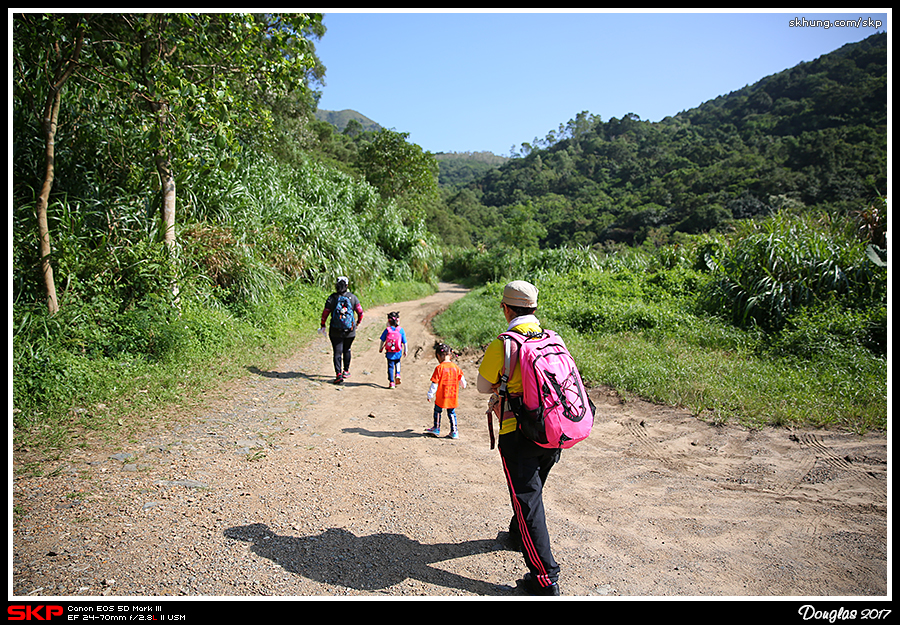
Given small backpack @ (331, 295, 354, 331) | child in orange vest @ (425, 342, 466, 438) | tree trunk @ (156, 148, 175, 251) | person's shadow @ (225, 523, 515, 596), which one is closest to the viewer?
person's shadow @ (225, 523, 515, 596)

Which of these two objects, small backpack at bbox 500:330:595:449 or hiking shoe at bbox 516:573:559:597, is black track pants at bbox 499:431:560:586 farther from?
small backpack at bbox 500:330:595:449

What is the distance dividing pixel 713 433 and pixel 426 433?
10.1ft

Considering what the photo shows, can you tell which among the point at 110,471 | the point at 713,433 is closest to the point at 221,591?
the point at 110,471

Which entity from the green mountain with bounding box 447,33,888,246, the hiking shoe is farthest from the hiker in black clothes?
the green mountain with bounding box 447,33,888,246

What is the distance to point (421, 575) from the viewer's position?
8.79 ft

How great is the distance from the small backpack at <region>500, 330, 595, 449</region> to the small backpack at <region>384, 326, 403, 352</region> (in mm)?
4229

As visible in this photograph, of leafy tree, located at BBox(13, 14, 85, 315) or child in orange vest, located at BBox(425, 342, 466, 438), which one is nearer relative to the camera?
child in orange vest, located at BBox(425, 342, 466, 438)

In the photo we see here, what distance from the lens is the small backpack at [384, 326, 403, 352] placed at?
6555 millimetres

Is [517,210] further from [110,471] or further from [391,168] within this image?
[110,471]

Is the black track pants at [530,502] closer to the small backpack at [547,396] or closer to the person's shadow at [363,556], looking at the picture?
the small backpack at [547,396]

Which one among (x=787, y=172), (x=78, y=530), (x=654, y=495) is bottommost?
(x=654, y=495)
